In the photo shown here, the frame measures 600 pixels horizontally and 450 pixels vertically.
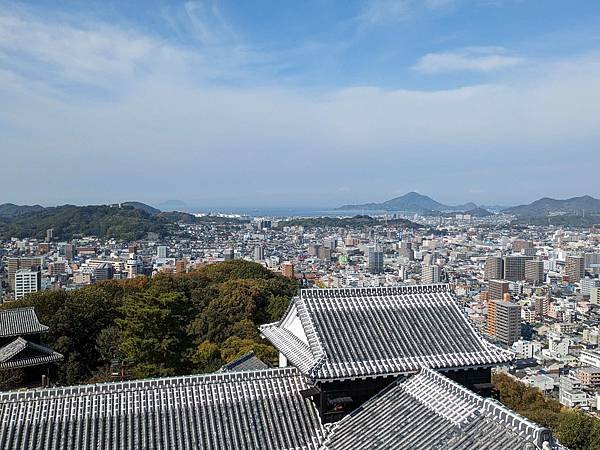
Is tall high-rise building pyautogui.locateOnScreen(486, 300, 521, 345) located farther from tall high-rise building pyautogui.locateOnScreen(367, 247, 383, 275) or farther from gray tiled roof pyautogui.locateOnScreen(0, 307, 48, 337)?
gray tiled roof pyautogui.locateOnScreen(0, 307, 48, 337)

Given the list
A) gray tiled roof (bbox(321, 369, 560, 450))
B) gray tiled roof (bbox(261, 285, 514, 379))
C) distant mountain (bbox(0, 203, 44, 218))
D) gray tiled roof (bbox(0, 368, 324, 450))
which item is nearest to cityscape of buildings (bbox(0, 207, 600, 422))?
gray tiled roof (bbox(261, 285, 514, 379))

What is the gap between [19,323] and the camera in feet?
55.7

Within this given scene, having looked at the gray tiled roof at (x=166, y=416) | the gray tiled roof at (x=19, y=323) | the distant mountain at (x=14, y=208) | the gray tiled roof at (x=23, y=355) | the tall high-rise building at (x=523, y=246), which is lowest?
the tall high-rise building at (x=523, y=246)

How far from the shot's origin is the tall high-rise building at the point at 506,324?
62.5 m

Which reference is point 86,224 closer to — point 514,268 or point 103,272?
point 103,272

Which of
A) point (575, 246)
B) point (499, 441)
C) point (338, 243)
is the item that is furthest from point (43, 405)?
point (575, 246)

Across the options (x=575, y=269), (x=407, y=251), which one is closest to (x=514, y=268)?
(x=575, y=269)

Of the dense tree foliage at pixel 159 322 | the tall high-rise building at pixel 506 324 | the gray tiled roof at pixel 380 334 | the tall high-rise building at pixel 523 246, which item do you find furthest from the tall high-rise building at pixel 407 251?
the gray tiled roof at pixel 380 334

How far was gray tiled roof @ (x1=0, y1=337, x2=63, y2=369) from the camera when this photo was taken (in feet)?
51.5

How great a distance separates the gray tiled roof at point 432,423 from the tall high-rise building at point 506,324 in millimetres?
59462

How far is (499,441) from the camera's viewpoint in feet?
16.2

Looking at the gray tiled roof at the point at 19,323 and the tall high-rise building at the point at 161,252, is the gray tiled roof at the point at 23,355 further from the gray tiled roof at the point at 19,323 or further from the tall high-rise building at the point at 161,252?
the tall high-rise building at the point at 161,252

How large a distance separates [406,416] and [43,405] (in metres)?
3.99

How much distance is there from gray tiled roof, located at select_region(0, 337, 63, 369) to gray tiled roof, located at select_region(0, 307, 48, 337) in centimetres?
33
